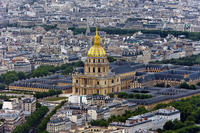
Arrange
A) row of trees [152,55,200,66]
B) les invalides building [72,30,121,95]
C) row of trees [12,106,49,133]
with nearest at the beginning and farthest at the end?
row of trees [12,106,49,133]
les invalides building [72,30,121,95]
row of trees [152,55,200,66]

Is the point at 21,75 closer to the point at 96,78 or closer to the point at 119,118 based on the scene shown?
the point at 96,78

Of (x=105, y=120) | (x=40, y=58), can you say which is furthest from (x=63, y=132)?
(x=40, y=58)

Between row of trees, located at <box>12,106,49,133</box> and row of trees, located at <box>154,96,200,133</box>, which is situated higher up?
row of trees, located at <box>154,96,200,133</box>

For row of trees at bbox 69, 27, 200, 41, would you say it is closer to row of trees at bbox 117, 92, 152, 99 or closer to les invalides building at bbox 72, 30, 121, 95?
les invalides building at bbox 72, 30, 121, 95

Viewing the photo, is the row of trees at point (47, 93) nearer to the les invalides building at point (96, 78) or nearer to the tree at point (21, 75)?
the les invalides building at point (96, 78)

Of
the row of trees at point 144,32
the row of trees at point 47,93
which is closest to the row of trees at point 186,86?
the row of trees at point 47,93

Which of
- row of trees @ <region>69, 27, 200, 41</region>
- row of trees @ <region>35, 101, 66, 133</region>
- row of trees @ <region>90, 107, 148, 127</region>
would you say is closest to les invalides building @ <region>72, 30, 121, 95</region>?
row of trees @ <region>90, 107, 148, 127</region>

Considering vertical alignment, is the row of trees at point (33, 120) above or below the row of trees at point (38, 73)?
above

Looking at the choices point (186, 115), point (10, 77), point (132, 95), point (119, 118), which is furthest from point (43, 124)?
point (10, 77)
